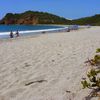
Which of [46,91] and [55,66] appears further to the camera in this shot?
[55,66]

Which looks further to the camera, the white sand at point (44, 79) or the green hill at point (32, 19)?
the green hill at point (32, 19)

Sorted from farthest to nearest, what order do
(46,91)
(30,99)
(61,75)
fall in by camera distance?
(61,75), (46,91), (30,99)

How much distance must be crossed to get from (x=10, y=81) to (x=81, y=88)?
1510mm

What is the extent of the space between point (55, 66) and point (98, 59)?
1.08 m

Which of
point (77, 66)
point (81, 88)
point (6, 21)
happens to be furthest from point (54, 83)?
point (6, 21)

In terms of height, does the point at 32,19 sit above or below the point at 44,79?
above

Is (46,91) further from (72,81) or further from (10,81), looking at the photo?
(10,81)

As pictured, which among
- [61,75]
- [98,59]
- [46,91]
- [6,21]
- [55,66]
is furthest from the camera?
[6,21]

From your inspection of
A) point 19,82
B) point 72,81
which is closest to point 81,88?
point 72,81

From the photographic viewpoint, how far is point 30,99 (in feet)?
14.7

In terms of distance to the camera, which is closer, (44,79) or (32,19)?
(44,79)

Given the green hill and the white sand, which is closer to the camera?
the white sand

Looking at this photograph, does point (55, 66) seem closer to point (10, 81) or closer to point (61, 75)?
point (61, 75)

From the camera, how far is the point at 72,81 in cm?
528
